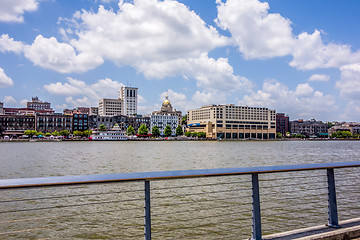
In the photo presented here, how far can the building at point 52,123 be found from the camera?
18625 cm

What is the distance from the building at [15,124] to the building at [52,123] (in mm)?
3399

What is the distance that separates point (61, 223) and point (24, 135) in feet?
604

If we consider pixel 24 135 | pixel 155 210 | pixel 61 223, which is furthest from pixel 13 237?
pixel 24 135

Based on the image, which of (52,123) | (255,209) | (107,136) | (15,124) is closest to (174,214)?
(255,209)

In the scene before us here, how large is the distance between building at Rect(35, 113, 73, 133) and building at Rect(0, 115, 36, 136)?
3.40 m

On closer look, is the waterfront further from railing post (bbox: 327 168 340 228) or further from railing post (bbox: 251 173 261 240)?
railing post (bbox: 251 173 261 240)

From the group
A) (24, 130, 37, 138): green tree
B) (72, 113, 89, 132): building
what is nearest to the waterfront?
(24, 130, 37, 138): green tree

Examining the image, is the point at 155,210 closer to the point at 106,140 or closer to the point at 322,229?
the point at 322,229

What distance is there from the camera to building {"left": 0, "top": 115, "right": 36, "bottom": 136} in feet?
590

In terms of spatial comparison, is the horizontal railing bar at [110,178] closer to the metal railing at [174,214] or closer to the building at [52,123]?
the metal railing at [174,214]

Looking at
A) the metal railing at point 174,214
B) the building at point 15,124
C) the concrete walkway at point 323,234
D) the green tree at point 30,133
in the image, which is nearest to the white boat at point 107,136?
the green tree at point 30,133

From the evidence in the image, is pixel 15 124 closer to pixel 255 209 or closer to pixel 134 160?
pixel 134 160

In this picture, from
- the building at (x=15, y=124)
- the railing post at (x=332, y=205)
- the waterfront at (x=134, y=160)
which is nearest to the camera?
the railing post at (x=332, y=205)

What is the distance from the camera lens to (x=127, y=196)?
19.2 meters
